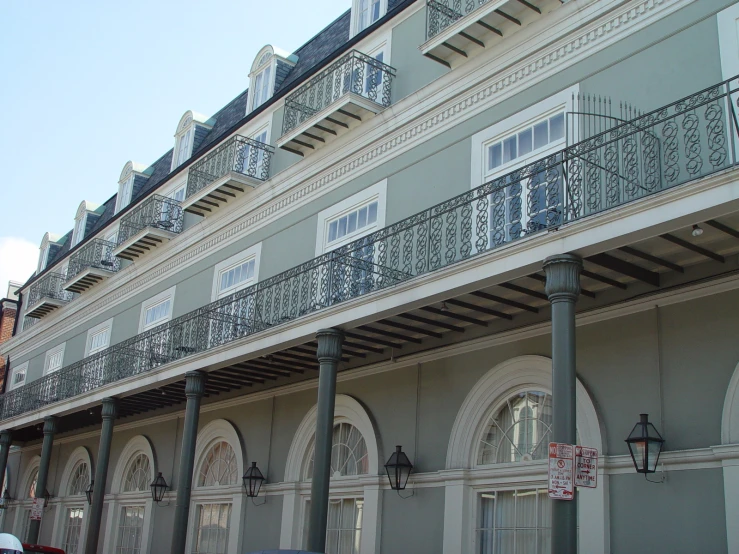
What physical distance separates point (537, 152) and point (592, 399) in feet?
11.2

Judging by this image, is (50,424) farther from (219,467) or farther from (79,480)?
(219,467)

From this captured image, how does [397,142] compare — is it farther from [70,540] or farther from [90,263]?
[70,540]

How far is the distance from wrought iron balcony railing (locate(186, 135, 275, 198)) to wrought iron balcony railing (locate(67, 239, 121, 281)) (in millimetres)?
5897

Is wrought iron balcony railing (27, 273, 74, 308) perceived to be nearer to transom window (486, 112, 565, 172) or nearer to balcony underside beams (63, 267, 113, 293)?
balcony underside beams (63, 267, 113, 293)

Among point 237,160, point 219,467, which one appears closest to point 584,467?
point 219,467

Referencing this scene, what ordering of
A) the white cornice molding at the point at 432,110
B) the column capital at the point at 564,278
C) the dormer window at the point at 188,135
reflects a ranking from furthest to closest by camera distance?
the dormer window at the point at 188,135 < the white cornice molding at the point at 432,110 < the column capital at the point at 564,278

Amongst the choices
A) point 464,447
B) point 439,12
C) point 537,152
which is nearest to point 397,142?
point 439,12

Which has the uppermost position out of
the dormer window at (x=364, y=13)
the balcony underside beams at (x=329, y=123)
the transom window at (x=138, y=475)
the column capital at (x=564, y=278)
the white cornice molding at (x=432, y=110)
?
the dormer window at (x=364, y=13)

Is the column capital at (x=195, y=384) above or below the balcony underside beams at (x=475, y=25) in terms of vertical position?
below

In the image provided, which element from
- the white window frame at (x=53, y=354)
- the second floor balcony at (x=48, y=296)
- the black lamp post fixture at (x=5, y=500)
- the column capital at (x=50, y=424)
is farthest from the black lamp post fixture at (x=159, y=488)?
the black lamp post fixture at (x=5, y=500)

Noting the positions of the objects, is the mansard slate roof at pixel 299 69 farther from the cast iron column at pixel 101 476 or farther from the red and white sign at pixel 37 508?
the red and white sign at pixel 37 508

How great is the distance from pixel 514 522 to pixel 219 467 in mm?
8420

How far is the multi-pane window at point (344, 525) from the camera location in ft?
44.0

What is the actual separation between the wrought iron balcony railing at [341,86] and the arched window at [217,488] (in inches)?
258
